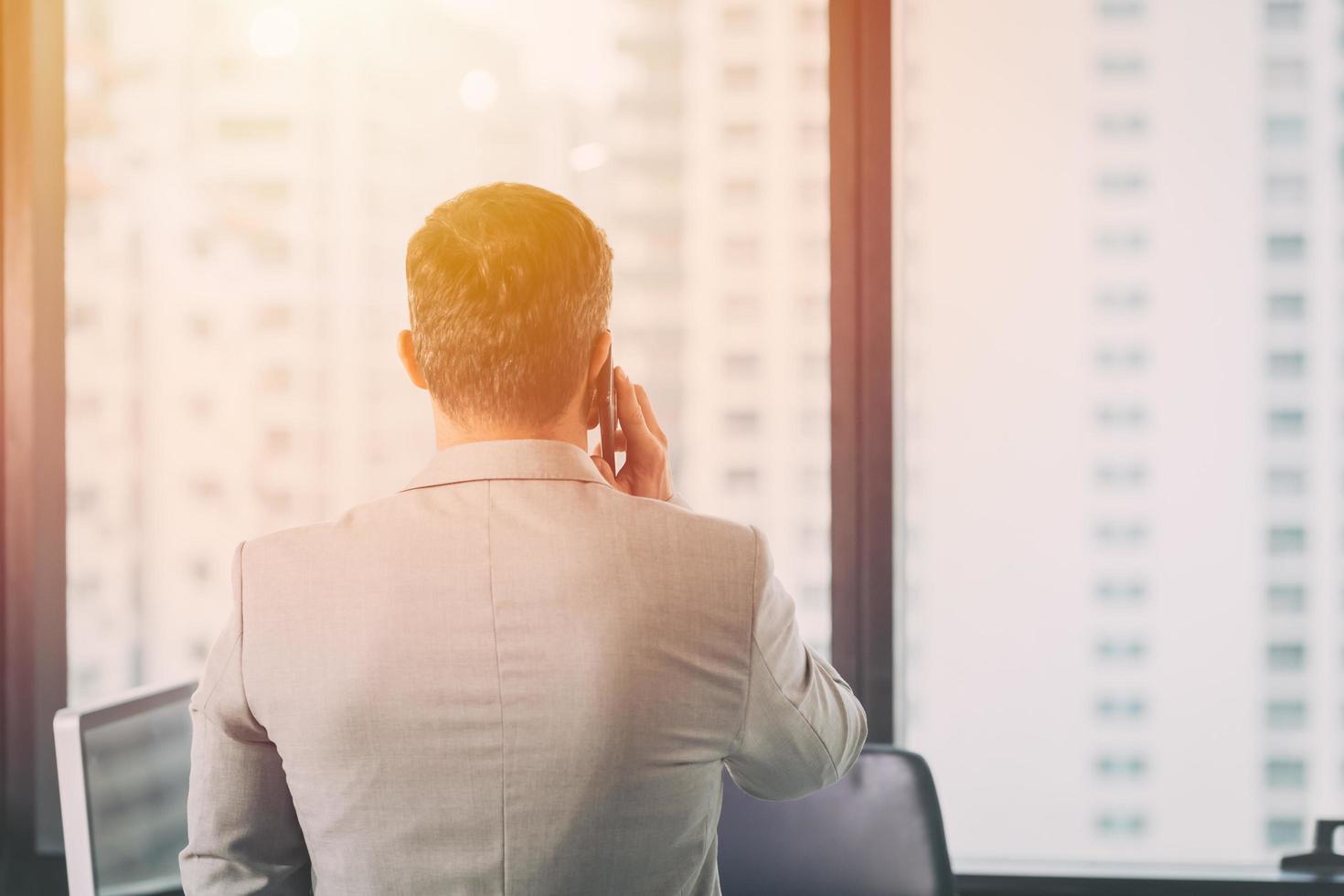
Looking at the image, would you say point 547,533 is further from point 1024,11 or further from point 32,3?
point 32,3

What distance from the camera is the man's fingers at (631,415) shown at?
97 centimetres

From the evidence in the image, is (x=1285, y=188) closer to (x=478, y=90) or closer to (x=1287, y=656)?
(x=1287, y=656)

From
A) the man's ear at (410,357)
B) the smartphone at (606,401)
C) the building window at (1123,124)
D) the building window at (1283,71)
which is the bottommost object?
the smartphone at (606,401)

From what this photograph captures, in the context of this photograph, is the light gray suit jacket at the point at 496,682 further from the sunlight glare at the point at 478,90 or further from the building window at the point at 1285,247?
the building window at the point at 1285,247

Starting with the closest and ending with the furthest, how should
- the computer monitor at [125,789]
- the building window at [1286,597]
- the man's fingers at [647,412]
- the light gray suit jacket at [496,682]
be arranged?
the light gray suit jacket at [496,682]
the man's fingers at [647,412]
the computer monitor at [125,789]
the building window at [1286,597]

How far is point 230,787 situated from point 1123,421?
1.63 metres

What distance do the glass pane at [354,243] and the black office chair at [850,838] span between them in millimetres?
361

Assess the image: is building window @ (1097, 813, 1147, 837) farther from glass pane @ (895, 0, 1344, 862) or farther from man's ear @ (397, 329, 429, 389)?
man's ear @ (397, 329, 429, 389)

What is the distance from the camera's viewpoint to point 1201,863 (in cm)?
180

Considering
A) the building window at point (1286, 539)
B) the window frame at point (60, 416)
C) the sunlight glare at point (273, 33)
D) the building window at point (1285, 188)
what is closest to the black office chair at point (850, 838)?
the window frame at point (60, 416)

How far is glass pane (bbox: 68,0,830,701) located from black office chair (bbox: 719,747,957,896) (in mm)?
361

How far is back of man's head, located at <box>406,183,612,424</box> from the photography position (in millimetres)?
807

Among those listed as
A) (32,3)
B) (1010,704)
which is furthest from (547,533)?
(32,3)

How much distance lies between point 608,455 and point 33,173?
1.66 meters
